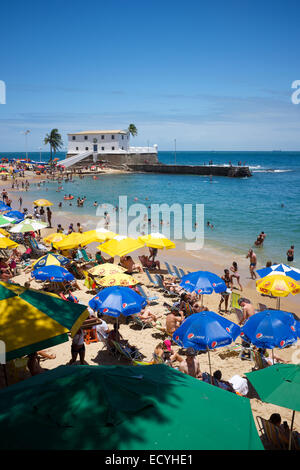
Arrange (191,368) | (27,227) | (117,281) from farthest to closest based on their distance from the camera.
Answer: (27,227) → (117,281) → (191,368)

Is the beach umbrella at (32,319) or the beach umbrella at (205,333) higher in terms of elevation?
the beach umbrella at (32,319)

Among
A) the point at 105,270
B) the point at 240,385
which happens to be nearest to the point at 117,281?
the point at 105,270

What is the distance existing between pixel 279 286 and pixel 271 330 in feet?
9.83

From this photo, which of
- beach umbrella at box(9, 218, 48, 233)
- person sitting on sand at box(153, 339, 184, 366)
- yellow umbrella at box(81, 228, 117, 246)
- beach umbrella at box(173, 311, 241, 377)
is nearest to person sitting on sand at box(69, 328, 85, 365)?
person sitting on sand at box(153, 339, 184, 366)

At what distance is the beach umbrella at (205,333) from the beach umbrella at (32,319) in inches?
74.1

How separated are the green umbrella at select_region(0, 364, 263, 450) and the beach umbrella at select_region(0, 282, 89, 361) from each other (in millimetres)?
1226

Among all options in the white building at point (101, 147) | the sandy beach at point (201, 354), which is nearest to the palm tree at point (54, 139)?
the white building at point (101, 147)

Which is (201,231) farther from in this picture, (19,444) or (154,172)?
(154,172)

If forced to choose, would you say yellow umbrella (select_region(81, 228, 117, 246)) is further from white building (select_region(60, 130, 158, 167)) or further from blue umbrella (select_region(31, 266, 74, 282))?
white building (select_region(60, 130, 158, 167))

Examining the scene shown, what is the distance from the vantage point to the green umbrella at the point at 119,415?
8.95 feet

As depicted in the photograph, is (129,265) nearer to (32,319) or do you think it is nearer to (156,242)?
(156,242)

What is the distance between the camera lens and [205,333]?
6.25 meters

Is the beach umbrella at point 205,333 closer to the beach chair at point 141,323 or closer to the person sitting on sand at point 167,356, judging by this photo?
the person sitting on sand at point 167,356
